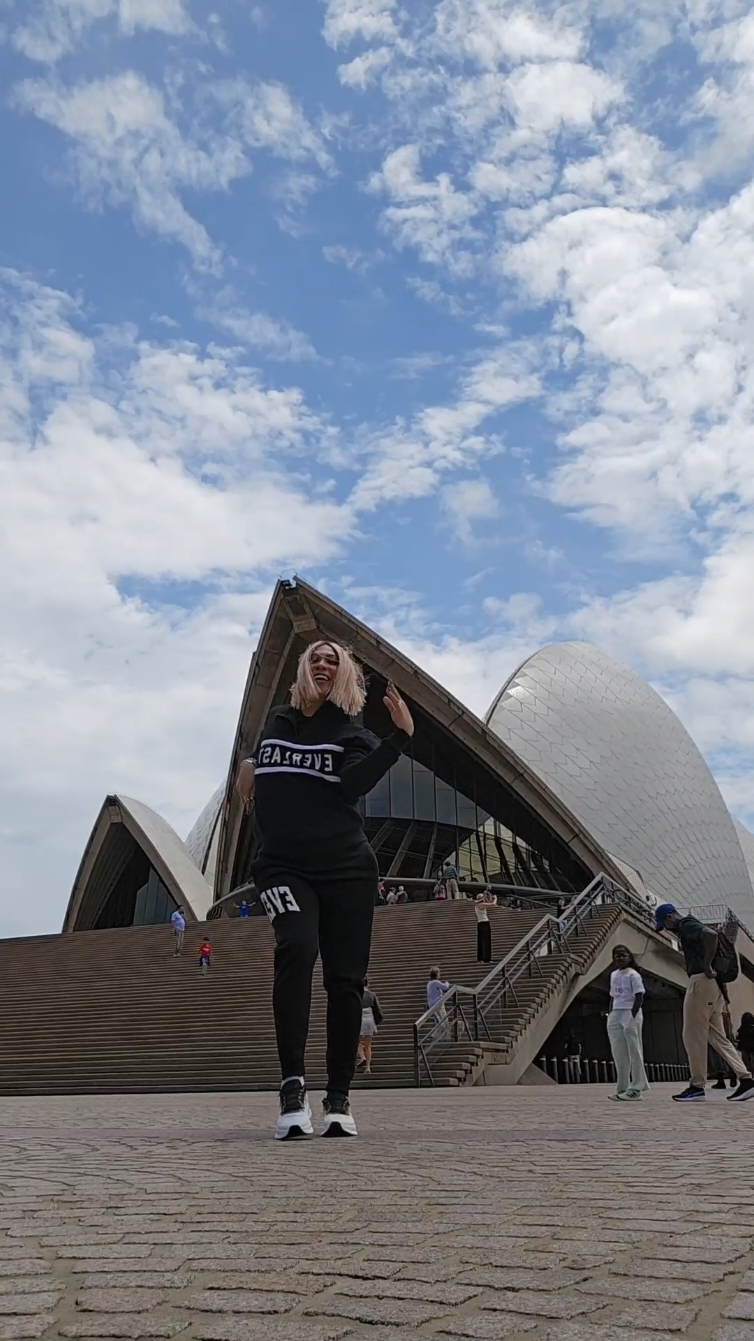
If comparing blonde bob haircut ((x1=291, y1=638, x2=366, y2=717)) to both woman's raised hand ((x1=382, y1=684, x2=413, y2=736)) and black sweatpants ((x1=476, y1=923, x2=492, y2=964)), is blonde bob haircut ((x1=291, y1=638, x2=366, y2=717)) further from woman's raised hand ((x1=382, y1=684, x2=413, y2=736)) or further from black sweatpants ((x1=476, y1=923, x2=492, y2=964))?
black sweatpants ((x1=476, y1=923, x2=492, y2=964))

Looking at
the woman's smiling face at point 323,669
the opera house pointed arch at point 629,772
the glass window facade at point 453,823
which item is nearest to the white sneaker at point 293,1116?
the woman's smiling face at point 323,669

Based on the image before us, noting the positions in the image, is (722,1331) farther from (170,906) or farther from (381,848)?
(170,906)

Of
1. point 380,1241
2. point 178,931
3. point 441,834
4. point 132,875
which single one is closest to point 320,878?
point 380,1241

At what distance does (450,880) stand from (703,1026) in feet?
77.2

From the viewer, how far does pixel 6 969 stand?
22047 mm

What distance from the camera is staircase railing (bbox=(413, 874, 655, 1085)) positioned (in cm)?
1201

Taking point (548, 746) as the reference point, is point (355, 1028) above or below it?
below

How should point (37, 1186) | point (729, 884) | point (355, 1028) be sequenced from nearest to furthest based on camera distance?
point (37, 1186) → point (355, 1028) → point (729, 884)

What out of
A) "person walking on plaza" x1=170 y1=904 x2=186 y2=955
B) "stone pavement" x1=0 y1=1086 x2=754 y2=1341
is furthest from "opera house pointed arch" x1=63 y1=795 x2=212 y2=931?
"stone pavement" x1=0 y1=1086 x2=754 y2=1341

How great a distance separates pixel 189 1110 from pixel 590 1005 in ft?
54.5

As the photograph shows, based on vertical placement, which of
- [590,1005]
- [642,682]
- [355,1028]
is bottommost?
[355,1028]

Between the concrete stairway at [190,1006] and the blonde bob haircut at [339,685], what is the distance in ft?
26.8

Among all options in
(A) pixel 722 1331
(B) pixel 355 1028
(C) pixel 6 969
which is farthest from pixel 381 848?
(A) pixel 722 1331

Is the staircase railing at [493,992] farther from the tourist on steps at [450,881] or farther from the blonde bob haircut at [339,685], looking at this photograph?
the tourist on steps at [450,881]
